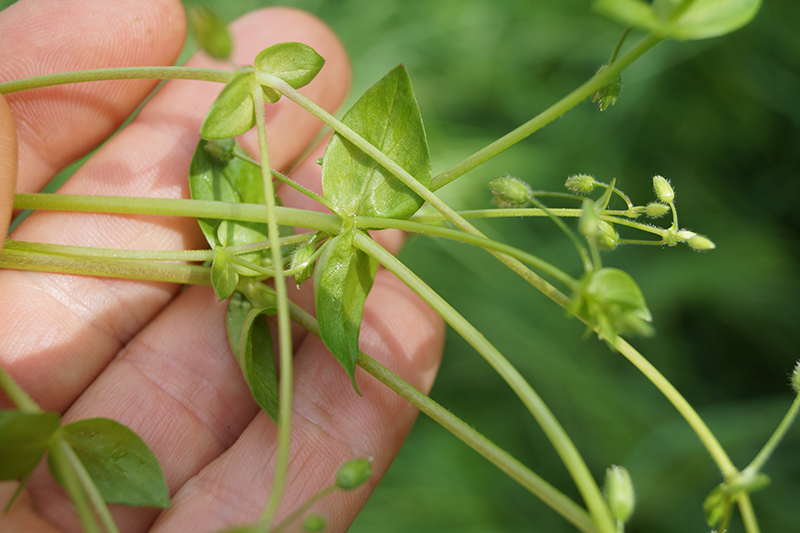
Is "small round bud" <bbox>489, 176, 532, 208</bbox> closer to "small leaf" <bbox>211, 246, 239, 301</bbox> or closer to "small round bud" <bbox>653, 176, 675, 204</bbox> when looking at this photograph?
"small round bud" <bbox>653, 176, 675, 204</bbox>

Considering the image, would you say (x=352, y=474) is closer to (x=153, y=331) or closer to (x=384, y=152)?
(x=384, y=152)

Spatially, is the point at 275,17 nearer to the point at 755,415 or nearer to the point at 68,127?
the point at 68,127

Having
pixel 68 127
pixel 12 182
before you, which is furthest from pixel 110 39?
pixel 12 182

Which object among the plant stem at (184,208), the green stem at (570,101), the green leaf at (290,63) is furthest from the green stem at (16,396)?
the green stem at (570,101)

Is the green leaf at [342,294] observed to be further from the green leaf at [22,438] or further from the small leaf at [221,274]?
the green leaf at [22,438]

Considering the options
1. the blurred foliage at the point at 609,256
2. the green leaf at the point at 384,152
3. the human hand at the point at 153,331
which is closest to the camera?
the green leaf at the point at 384,152
